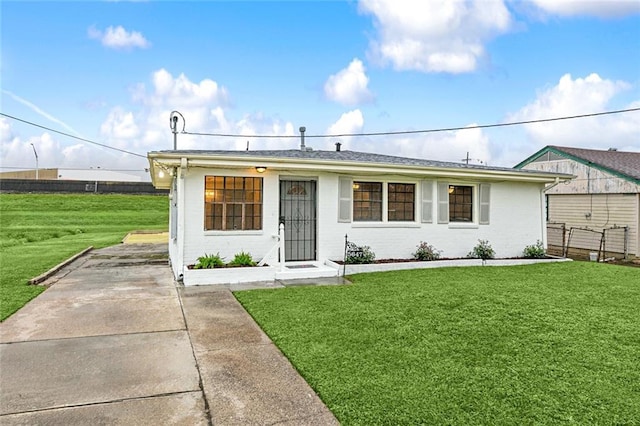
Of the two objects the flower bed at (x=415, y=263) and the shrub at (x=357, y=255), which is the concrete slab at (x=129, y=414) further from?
the shrub at (x=357, y=255)

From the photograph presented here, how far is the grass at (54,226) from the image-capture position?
27.2 ft

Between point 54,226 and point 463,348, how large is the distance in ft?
85.3

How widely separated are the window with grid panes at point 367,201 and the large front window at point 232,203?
2391 mm

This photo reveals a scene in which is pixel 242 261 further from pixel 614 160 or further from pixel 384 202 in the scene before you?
pixel 614 160

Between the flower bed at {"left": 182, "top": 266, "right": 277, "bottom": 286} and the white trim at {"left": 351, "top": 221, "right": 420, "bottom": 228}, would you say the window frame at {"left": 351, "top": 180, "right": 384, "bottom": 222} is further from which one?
the flower bed at {"left": 182, "top": 266, "right": 277, "bottom": 286}

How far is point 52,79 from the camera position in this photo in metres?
14.9

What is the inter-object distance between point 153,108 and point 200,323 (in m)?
21.5

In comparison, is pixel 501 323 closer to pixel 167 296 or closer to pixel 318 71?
pixel 167 296

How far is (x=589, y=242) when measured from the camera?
13.9m

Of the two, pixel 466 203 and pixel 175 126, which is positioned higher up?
pixel 175 126

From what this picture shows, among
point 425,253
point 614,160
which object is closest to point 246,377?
point 425,253

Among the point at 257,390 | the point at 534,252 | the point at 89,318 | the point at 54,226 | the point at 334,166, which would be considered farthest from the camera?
the point at 54,226

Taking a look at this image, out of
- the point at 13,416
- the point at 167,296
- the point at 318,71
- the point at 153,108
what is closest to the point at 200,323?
the point at 167,296

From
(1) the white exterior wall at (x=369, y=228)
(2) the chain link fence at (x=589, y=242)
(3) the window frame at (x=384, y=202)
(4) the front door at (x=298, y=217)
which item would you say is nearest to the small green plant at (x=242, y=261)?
(1) the white exterior wall at (x=369, y=228)
